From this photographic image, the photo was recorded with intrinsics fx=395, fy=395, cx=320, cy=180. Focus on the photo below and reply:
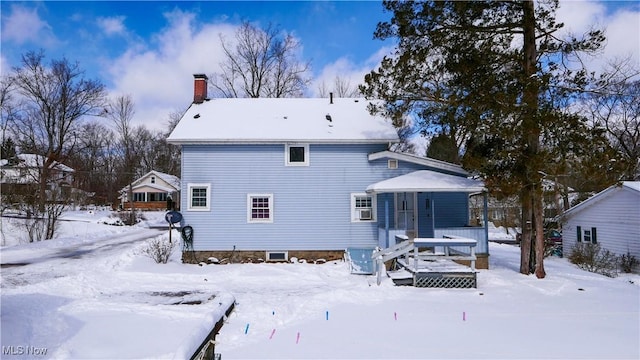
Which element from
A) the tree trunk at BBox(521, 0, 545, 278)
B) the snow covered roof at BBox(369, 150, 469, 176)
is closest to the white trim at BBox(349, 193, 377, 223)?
the snow covered roof at BBox(369, 150, 469, 176)

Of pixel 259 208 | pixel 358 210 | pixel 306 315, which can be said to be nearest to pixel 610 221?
pixel 358 210

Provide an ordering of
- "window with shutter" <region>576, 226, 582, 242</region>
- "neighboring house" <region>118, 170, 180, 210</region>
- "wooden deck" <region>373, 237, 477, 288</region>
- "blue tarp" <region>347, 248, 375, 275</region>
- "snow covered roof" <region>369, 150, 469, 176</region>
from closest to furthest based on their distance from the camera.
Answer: "wooden deck" <region>373, 237, 477, 288</region>, "blue tarp" <region>347, 248, 375, 275</region>, "snow covered roof" <region>369, 150, 469, 176</region>, "window with shutter" <region>576, 226, 582, 242</region>, "neighboring house" <region>118, 170, 180, 210</region>

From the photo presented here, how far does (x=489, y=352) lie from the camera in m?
6.20

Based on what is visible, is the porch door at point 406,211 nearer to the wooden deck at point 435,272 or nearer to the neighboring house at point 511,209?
the wooden deck at point 435,272

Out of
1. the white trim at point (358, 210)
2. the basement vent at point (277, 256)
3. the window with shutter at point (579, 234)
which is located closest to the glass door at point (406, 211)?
the white trim at point (358, 210)

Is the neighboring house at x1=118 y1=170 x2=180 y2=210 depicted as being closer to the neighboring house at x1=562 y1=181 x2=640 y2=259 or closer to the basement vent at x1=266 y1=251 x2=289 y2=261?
the basement vent at x1=266 y1=251 x2=289 y2=261

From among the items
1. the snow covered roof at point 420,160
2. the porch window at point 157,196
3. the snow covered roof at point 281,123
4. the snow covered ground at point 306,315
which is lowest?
the snow covered ground at point 306,315

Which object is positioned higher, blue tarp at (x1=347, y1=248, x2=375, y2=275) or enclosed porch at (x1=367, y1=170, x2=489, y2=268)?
enclosed porch at (x1=367, y1=170, x2=489, y2=268)

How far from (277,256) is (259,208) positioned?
6.63 ft

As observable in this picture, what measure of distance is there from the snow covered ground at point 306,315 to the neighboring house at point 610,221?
873 cm

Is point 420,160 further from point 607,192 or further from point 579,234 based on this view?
point 579,234

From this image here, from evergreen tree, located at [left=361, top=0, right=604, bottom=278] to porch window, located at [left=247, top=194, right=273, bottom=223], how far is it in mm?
6466

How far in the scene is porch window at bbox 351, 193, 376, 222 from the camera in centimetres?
1562

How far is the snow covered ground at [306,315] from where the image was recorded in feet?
20.5
